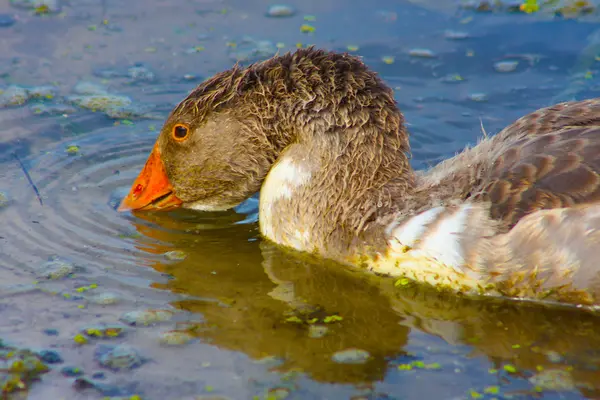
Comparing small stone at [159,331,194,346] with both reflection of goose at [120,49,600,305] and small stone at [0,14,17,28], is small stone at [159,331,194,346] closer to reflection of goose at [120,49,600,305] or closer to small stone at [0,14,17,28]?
reflection of goose at [120,49,600,305]

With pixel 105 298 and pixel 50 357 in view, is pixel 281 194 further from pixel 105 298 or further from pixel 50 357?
pixel 50 357

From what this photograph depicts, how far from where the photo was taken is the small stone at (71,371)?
223 inches

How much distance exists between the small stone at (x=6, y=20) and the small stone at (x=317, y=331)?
6.30 meters

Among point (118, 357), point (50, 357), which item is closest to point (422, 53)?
point (118, 357)

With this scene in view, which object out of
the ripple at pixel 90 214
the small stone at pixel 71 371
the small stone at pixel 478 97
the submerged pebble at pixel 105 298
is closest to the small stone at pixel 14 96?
the ripple at pixel 90 214

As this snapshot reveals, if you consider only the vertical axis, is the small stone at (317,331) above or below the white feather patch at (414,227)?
below

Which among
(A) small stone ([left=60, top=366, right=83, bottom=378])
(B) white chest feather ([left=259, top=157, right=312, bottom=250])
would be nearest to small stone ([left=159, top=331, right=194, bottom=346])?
(A) small stone ([left=60, top=366, right=83, bottom=378])

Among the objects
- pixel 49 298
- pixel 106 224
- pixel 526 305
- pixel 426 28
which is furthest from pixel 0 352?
pixel 426 28

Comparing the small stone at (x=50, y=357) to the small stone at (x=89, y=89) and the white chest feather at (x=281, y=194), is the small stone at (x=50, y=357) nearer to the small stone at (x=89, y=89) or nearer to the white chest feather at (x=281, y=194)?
the white chest feather at (x=281, y=194)

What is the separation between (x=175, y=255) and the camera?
7.21 metres

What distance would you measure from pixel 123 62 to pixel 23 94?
123 centimetres

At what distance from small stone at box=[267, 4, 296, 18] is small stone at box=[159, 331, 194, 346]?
5.76m

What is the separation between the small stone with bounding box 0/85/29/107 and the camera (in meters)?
9.26

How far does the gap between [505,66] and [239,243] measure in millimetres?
4162
